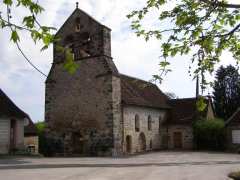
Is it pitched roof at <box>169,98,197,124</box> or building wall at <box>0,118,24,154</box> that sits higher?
pitched roof at <box>169,98,197,124</box>

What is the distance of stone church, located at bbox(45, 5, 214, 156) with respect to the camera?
3216 centimetres

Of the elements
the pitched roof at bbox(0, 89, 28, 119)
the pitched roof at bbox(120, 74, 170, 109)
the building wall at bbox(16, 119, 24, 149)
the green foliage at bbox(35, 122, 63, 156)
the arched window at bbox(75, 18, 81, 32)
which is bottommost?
the green foliage at bbox(35, 122, 63, 156)

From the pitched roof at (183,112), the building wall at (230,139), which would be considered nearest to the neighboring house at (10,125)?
the pitched roof at (183,112)

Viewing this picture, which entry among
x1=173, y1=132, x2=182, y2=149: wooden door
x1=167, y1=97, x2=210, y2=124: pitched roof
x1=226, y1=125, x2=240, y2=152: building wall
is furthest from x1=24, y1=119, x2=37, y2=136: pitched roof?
x1=226, y1=125, x2=240, y2=152: building wall

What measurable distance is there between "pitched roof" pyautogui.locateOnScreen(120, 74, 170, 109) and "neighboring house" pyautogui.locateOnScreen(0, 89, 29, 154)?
28.7 feet

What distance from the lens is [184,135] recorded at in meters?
40.6

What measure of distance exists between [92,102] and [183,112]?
542 inches

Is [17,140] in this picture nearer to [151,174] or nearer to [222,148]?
[151,174]

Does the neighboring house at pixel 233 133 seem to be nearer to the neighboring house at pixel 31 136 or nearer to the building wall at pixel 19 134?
the building wall at pixel 19 134

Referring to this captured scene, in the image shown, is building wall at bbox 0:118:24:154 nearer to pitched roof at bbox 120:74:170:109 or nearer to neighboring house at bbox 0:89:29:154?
neighboring house at bbox 0:89:29:154

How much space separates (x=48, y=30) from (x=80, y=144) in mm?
29435

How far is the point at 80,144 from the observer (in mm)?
33656

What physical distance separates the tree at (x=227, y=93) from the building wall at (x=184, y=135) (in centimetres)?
1613

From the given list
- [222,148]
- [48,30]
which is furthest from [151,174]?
[222,148]
